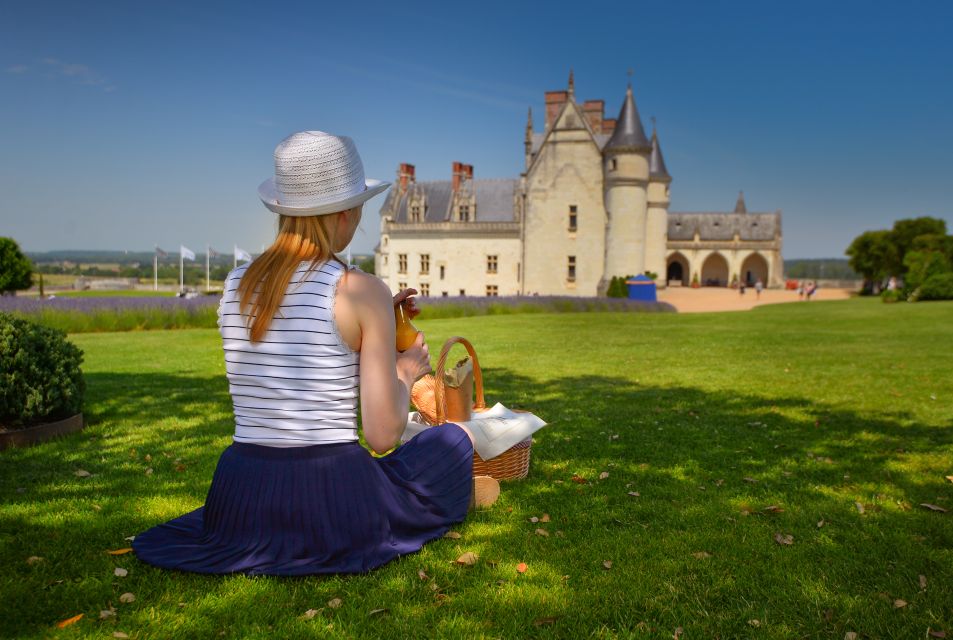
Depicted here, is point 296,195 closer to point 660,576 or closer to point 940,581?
point 660,576

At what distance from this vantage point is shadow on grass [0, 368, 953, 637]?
313cm

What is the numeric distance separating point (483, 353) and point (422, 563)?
10827mm

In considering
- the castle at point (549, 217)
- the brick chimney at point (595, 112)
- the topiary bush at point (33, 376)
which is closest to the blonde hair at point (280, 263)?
the topiary bush at point (33, 376)

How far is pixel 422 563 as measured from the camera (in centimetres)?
364

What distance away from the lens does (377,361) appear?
3.09 meters

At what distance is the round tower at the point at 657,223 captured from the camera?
148 feet

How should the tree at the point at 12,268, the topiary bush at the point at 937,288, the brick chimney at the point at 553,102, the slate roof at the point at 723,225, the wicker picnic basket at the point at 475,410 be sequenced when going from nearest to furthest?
the wicker picnic basket at the point at 475,410 → the topiary bush at the point at 937,288 → the brick chimney at the point at 553,102 → the tree at the point at 12,268 → the slate roof at the point at 723,225

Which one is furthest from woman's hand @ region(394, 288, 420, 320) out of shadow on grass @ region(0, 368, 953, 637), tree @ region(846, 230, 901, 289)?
tree @ region(846, 230, 901, 289)

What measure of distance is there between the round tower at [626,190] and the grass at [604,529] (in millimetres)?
31404

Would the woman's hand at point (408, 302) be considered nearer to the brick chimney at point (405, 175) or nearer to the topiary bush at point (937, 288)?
the topiary bush at point (937, 288)

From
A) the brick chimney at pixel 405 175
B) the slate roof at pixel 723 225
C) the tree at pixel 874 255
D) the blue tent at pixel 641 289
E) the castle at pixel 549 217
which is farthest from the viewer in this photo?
the slate roof at pixel 723 225

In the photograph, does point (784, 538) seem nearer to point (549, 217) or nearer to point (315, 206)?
point (315, 206)

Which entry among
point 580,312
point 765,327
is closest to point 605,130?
point 580,312

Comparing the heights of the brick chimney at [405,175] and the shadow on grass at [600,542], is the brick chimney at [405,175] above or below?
above
